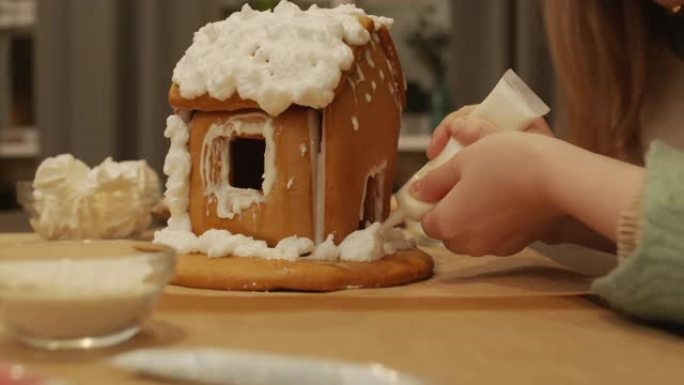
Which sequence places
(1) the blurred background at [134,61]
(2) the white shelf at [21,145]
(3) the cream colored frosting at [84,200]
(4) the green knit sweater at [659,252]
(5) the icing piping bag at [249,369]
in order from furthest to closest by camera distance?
(2) the white shelf at [21,145]
(1) the blurred background at [134,61]
(3) the cream colored frosting at [84,200]
(4) the green knit sweater at [659,252]
(5) the icing piping bag at [249,369]

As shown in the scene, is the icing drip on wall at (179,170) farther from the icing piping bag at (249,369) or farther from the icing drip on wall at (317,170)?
the icing piping bag at (249,369)

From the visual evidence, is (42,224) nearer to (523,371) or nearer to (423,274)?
(423,274)

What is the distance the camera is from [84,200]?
1143mm

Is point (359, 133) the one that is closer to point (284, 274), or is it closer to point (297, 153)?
point (297, 153)

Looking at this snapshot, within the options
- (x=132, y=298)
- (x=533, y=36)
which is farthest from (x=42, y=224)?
(x=533, y=36)

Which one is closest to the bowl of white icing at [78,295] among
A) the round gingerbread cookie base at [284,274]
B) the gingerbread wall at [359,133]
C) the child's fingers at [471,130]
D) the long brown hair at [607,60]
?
the round gingerbread cookie base at [284,274]

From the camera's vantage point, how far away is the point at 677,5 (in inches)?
39.8

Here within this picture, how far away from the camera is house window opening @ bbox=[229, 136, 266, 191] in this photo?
988 mm

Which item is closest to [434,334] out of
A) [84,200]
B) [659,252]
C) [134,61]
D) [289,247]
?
[659,252]

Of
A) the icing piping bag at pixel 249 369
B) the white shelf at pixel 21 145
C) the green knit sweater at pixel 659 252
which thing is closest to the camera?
the icing piping bag at pixel 249 369

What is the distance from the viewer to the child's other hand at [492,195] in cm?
77

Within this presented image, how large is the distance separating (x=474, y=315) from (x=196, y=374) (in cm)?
31

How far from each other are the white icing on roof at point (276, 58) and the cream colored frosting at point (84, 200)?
26cm

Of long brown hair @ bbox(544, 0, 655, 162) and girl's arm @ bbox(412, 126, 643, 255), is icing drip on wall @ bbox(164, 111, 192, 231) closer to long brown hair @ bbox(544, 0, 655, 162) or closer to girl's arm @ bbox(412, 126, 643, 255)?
girl's arm @ bbox(412, 126, 643, 255)
